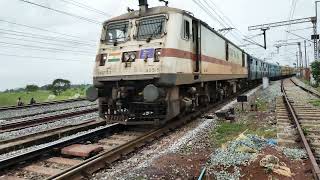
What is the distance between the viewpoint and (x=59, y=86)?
41531 millimetres

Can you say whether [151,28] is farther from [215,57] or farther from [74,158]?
[215,57]

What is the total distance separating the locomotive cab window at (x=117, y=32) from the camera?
34.9ft

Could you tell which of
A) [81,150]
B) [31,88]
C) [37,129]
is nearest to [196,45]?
[81,150]

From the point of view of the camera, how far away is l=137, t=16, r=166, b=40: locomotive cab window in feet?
32.9

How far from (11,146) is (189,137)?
4356 mm

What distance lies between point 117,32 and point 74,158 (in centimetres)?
471

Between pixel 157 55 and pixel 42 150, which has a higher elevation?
pixel 157 55

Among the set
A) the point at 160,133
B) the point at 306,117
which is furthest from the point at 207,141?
the point at 306,117

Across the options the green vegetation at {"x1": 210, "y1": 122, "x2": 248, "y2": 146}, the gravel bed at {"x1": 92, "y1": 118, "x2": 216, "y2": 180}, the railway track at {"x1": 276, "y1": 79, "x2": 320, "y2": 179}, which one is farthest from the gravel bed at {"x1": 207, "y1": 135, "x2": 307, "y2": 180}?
the gravel bed at {"x1": 92, "y1": 118, "x2": 216, "y2": 180}

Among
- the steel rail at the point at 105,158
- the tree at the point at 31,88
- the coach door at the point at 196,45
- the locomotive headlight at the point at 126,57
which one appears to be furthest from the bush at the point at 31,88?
the steel rail at the point at 105,158

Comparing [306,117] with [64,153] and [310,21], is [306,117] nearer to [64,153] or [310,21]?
[64,153]

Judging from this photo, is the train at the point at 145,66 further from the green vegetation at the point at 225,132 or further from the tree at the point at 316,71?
the tree at the point at 316,71

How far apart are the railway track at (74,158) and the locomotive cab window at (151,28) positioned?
8.76 feet

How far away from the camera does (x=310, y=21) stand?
35.8 metres
